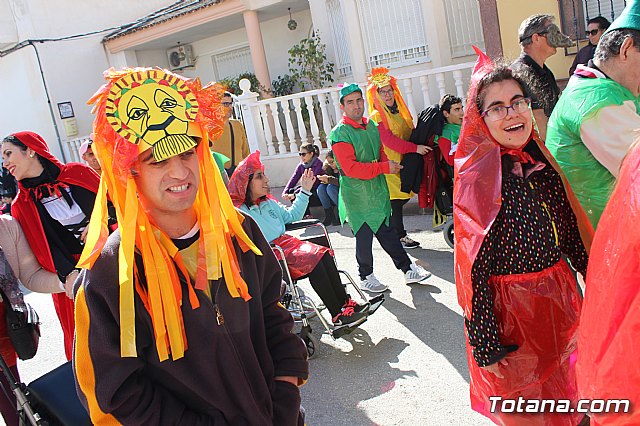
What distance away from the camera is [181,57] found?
1688 centimetres

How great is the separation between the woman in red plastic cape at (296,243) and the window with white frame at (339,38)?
787 cm

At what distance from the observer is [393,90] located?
6.32 m

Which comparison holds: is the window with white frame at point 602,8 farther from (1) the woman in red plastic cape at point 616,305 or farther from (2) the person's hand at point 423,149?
(1) the woman in red plastic cape at point 616,305

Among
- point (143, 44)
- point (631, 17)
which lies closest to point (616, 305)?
point (631, 17)

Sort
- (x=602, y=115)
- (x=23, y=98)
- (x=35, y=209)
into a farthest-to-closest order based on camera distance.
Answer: (x=23, y=98), (x=35, y=209), (x=602, y=115)

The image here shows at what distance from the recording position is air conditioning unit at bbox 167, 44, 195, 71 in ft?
54.9

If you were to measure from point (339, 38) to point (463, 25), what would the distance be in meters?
2.96

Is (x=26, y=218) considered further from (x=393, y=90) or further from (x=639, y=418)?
(x=393, y=90)

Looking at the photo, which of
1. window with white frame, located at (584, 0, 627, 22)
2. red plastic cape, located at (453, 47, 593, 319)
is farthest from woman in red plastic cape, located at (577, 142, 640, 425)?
window with white frame, located at (584, 0, 627, 22)

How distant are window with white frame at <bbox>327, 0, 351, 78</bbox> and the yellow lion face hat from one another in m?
10.6

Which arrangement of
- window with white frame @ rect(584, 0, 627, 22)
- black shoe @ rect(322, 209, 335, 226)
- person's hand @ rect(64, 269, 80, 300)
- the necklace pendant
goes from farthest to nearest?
black shoe @ rect(322, 209, 335, 226) < window with white frame @ rect(584, 0, 627, 22) < person's hand @ rect(64, 269, 80, 300) < the necklace pendant

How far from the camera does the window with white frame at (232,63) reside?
15.6m

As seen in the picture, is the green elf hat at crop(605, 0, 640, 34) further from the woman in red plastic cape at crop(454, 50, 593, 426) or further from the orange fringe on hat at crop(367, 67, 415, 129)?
the orange fringe on hat at crop(367, 67, 415, 129)

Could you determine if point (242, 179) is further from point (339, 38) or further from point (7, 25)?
point (7, 25)
